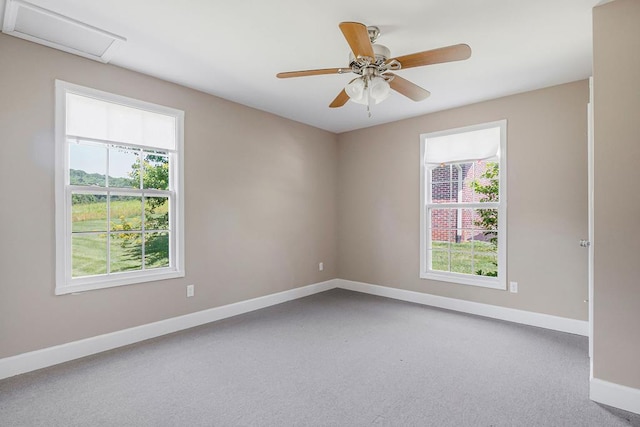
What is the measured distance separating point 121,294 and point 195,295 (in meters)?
0.76

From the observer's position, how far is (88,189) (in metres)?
2.87

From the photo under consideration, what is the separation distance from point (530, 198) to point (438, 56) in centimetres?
237

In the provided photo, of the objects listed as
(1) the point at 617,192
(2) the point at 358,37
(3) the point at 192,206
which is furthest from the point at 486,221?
(3) the point at 192,206

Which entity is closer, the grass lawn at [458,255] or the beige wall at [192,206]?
the beige wall at [192,206]

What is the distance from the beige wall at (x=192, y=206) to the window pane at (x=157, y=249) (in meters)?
0.27

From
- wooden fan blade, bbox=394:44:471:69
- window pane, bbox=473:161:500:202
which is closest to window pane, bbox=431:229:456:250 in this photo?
window pane, bbox=473:161:500:202

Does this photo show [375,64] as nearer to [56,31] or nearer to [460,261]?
[56,31]

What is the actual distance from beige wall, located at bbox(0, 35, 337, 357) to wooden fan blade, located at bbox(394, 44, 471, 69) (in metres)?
2.46

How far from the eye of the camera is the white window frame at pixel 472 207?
148 inches

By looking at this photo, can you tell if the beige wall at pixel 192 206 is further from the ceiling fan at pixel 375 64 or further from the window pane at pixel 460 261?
the window pane at pixel 460 261

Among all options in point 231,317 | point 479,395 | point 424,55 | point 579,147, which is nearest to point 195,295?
point 231,317

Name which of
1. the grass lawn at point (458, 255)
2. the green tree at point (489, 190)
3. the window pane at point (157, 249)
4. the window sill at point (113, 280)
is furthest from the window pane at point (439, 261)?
the window pane at point (157, 249)

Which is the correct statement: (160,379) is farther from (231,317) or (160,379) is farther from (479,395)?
(479,395)

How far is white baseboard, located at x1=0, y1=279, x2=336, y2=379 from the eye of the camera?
8.14 ft
